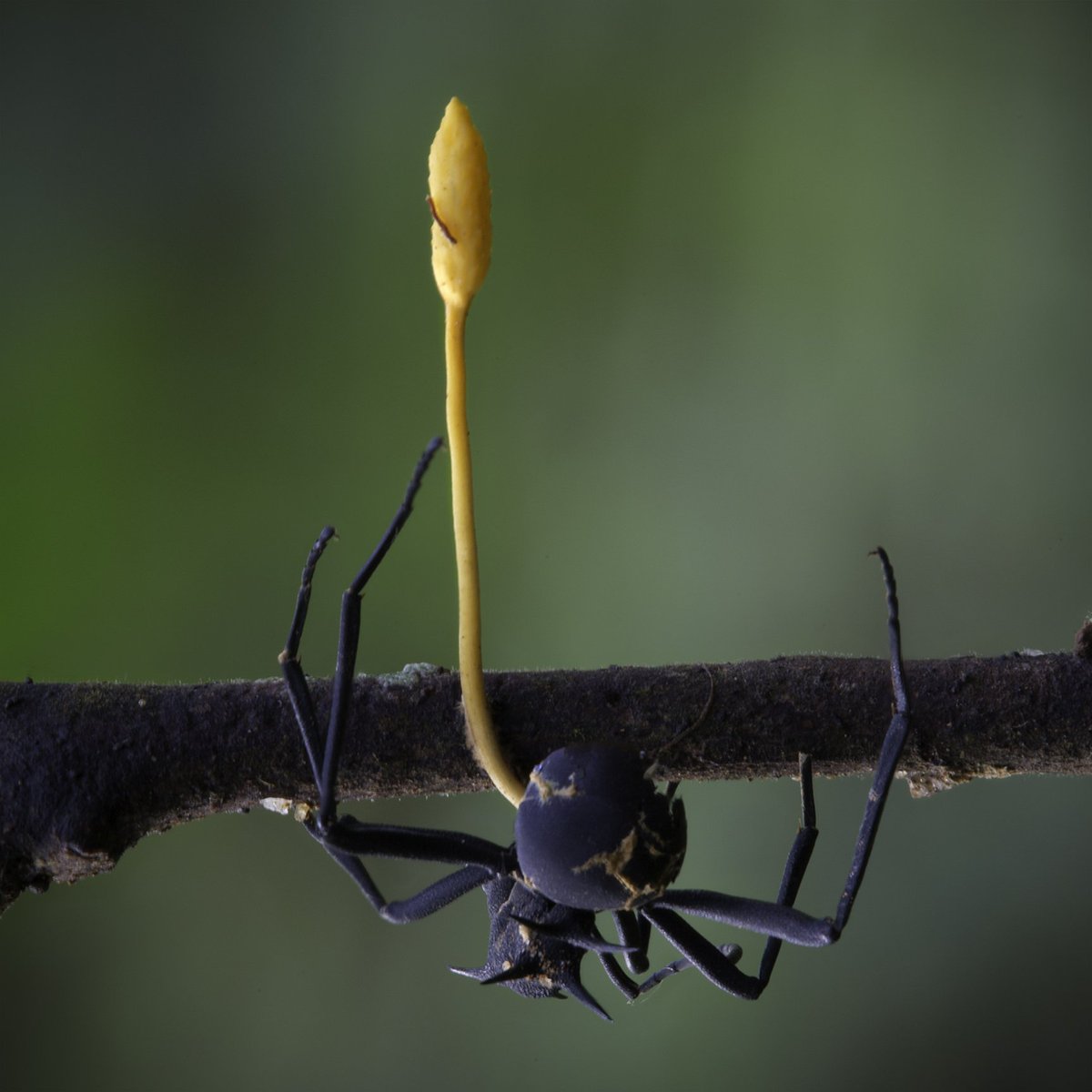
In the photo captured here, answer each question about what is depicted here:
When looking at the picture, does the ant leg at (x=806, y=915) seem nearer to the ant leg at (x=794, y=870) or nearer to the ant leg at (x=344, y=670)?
the ant leg at (x=794, y=870)

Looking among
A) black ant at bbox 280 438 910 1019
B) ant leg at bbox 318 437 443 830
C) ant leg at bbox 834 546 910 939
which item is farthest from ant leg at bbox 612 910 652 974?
ant leg at bbox 318 437 443 830

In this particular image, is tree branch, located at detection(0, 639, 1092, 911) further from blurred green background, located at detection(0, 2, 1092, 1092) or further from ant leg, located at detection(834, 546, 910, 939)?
blurred green background, located at detection(0, 2, 1092, 1092)

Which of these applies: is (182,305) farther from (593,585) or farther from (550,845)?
(550,845)

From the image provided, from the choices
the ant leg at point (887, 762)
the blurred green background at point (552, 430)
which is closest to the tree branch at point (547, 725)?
the ant leg at point (887, 762)

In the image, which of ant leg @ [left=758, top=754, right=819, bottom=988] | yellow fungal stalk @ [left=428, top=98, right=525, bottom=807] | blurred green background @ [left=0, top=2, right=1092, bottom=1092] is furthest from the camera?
blurred green background @ [left=0, top=2, right=1092, bottom=1092]

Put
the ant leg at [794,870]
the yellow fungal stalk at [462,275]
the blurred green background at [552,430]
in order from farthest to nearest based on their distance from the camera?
the blurred green background at [552,430]
the ant leg at [794,870]
the yellow fungal stalk at [462,275]

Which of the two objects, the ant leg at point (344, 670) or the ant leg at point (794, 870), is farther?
the ant leg at point (794, 870)

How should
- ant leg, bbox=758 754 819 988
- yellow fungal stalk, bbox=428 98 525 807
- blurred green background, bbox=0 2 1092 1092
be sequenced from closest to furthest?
yellow fungal stalk, bbox=428 98 525 807 < ant leg, bbox=758 754 819 988 < blurred green background, bbox=0 2 1092 1092
